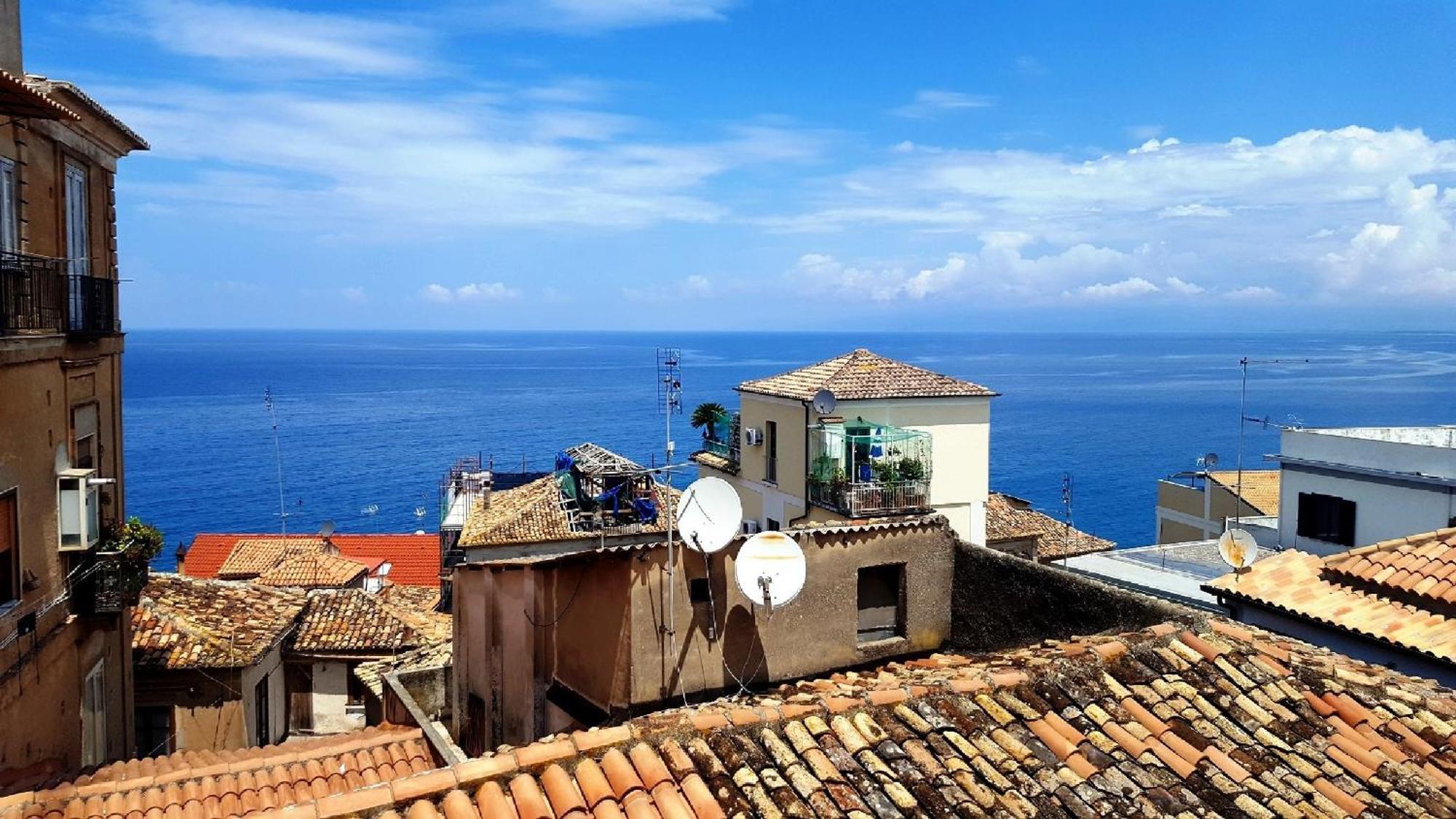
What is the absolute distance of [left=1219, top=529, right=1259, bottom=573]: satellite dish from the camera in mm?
13867

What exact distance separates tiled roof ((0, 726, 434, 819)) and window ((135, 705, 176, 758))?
568cm

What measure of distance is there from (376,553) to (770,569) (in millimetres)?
45243

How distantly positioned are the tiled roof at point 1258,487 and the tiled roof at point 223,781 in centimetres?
3173

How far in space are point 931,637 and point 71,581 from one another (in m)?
11.1

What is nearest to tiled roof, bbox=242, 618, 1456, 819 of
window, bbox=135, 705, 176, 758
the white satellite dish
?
the white satellite dish

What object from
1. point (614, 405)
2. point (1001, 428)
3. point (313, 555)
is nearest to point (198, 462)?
point (614, 405)

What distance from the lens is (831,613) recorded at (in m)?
9.61

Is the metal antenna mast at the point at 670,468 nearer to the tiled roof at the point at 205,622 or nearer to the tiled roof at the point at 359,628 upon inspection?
the tiled roof at the point at 205,622

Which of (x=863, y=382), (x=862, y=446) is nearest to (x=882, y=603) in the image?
(x=862, y=446)

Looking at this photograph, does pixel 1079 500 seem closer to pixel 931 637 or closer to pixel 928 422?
pixel 928 422

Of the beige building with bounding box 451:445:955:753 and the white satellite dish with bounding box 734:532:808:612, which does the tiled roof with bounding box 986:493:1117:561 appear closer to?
the beige building with bounding box 451:445:955:753

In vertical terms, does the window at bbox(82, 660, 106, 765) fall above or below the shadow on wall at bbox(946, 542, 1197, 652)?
below

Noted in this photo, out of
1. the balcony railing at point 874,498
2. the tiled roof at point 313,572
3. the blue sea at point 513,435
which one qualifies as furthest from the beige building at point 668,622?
the blue sea at point 513,435

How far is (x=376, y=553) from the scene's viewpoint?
50.2 meters
